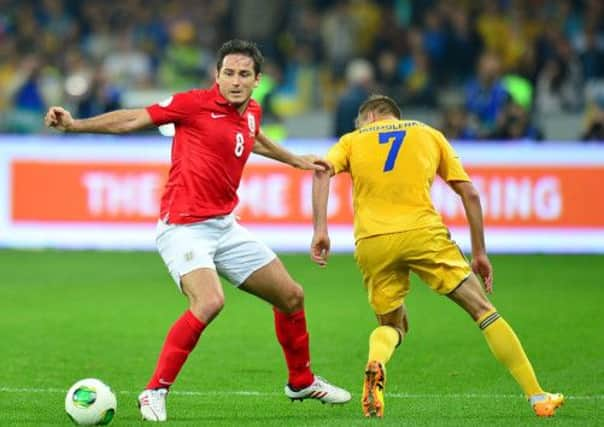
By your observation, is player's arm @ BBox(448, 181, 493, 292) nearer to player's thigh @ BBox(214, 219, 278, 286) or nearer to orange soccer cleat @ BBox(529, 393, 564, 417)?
orange soccer cleat @ BBox(529, 393, 564, 417)

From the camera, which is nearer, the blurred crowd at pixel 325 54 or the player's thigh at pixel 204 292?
the player's thigh at pixel 204 292

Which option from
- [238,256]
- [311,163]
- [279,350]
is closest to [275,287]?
[238,256]

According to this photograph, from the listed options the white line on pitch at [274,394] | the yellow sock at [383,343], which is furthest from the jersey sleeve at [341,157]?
the white line on pitch at [274,394]

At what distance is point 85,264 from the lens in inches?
717

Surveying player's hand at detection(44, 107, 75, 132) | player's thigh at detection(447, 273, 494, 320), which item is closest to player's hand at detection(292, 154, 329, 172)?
player's thigh at detection(447, 273, 494, 320)

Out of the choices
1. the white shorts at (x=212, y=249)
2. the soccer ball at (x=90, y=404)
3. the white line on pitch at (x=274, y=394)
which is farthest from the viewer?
the white line on pitch at (x=274, y=394)

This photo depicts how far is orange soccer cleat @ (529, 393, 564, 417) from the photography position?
27.8 feet

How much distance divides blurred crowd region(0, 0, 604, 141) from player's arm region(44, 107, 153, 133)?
1244 centimetres

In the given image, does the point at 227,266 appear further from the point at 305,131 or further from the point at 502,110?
the point at 305,131

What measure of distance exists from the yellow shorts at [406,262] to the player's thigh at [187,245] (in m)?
0.90

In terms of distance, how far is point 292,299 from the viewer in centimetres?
885

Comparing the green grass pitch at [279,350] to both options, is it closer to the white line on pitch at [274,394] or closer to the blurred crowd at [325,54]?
the white line on pitch at [274,394]

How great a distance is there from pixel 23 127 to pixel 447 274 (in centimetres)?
1594

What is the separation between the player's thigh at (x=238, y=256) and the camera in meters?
8.70
